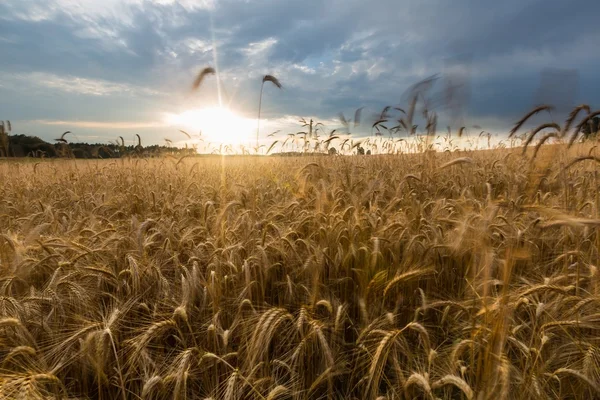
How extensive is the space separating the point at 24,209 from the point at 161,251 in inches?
131

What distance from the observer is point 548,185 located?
4.69 metres

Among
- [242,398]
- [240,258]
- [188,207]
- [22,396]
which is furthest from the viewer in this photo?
[188,207]

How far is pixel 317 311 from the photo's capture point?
6.85ft

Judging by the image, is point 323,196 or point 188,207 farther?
point 188,207

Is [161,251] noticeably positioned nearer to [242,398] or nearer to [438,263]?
[242,398]

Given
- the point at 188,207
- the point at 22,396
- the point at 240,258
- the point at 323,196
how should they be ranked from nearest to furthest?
the point at 22,396 → the point at 240,258 → the point at 323,196 → the point at 188,207

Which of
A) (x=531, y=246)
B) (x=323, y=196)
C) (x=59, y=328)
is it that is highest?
(x=323, y=196)

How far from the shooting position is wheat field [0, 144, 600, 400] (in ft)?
4.81

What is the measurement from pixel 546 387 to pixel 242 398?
1.47 m

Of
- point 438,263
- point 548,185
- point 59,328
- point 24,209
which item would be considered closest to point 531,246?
point 438,263

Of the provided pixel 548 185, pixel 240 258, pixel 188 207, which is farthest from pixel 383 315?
pixel 548 185

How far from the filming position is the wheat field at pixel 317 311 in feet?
4.81

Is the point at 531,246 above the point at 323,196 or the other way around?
the other way around

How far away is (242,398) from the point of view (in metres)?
1.62
